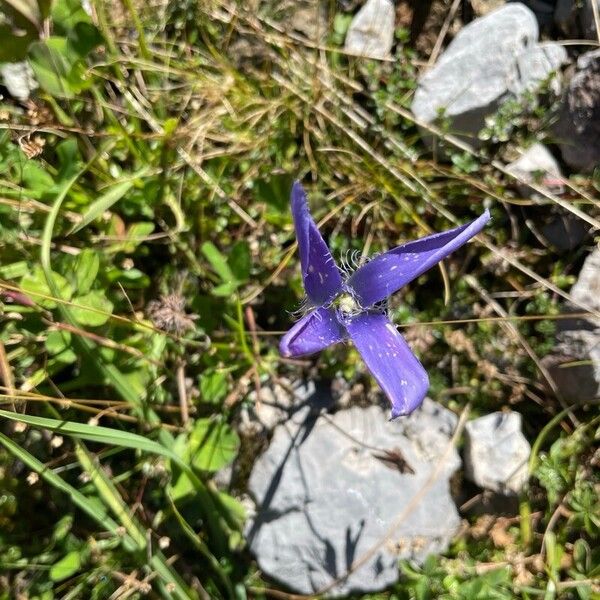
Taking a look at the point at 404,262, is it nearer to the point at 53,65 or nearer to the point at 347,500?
the point at 347,500

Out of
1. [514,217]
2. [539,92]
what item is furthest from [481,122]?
[514,217]

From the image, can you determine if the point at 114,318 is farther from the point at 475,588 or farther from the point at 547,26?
the point at 547,26

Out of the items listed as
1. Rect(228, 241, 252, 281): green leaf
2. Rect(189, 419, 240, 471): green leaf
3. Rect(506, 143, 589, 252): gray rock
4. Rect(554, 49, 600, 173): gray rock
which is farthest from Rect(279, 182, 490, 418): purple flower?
Rect(554, 49, 600, 173): gray rock

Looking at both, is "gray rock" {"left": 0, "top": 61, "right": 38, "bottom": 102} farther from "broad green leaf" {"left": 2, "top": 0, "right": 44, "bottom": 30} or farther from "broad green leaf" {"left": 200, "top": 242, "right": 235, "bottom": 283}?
"broad green leaf" {"left": 200, "top": 242, "right": 235, "bottom": 283}

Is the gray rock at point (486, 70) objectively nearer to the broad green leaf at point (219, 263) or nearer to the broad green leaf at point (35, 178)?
the broad green leaf at point (219, 263)

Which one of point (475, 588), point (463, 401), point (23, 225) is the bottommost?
point (475, 588)

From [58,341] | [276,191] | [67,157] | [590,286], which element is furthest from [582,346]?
[67,157]

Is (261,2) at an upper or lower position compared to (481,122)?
upper
